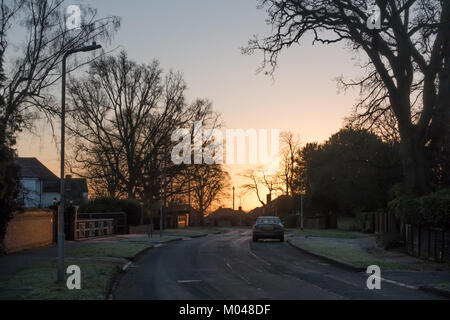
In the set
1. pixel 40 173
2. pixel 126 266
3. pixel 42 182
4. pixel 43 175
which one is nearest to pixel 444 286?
pixel 126 266

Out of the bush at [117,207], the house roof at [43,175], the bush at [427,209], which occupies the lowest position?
the bush at [117,207]

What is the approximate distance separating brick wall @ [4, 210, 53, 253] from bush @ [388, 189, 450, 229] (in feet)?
50.9

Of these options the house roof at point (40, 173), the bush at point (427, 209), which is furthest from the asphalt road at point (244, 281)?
the house roof at point (40, 173)

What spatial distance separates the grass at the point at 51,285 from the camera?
1174cm

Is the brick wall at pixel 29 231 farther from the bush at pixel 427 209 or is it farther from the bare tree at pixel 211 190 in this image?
the bare tree at pixel 211 190

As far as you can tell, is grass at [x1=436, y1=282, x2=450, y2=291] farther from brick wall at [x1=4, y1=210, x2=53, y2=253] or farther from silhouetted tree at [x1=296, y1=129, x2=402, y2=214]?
silhouetted tree at [x1=296, y1=129, x2=402, y2=214]

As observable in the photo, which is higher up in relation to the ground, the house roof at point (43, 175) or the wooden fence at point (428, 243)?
the house roof at point (43, 175)

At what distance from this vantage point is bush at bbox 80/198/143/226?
4534 centimetres

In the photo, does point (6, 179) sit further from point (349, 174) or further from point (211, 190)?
point (211, 190)

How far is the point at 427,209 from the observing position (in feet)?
67.9

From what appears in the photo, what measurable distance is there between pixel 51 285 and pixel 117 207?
3293 cm

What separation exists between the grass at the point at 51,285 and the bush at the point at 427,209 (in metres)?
10.9

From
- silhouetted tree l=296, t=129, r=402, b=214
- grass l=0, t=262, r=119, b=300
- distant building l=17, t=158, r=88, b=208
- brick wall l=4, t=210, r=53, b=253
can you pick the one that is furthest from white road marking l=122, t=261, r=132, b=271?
distant building l=17, t=158, r=88, b=208

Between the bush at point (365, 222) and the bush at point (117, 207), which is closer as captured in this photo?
the bush at point (117, 207)
